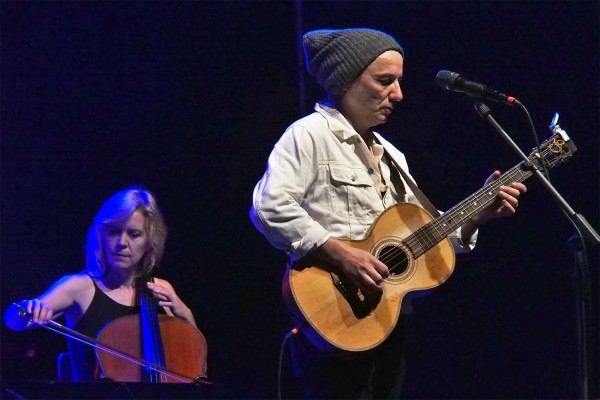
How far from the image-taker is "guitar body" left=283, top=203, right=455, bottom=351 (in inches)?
105

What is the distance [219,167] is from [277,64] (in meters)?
0.62

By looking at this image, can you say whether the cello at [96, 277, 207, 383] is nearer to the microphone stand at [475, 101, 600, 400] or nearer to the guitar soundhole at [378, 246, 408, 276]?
the guitar soundhole at [378, 246, 408, 276]

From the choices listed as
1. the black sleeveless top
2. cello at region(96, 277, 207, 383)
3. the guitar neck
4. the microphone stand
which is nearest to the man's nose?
the guitar neck

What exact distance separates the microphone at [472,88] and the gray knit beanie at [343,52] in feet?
0.81

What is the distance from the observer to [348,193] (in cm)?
283

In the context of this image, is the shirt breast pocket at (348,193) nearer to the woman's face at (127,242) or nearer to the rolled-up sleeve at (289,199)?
the rolled-up sleeve at (289,199)

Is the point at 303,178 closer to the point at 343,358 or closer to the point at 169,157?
the point at 343,358

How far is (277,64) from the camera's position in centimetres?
435

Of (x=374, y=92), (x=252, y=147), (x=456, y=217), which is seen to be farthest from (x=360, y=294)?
(x=252, y=147)

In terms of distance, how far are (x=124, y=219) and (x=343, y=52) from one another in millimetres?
1394

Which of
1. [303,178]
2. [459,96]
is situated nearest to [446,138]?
[459,96]

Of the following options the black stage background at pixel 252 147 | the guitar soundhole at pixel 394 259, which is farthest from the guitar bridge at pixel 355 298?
the black stage background at pixel 252 147

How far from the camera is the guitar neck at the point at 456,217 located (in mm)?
2877

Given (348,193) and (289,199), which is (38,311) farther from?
(348,193)
